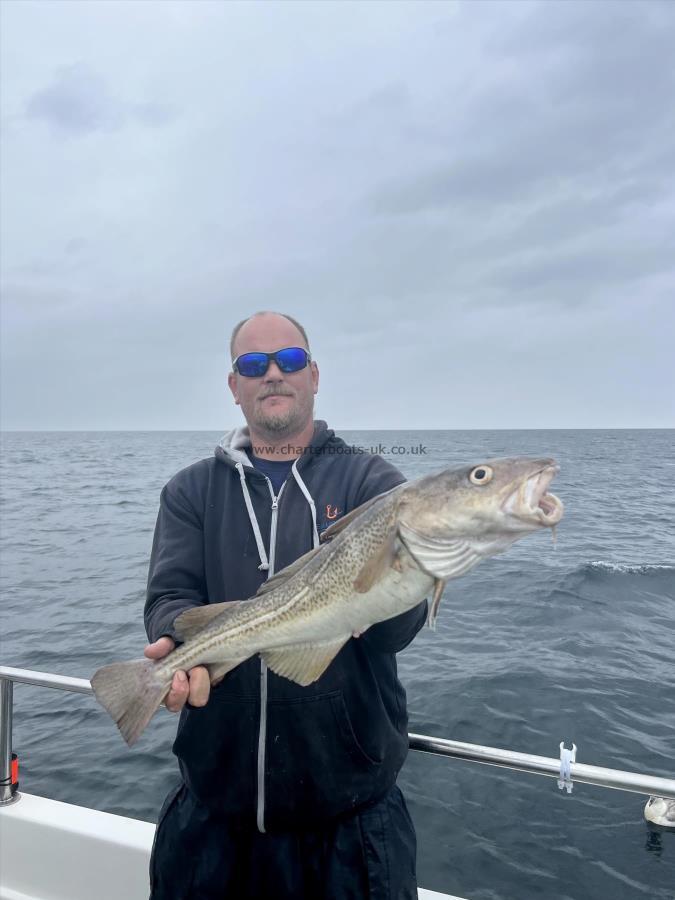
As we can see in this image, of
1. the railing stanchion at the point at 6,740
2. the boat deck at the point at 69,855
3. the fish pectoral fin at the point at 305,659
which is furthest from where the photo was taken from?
the boat deck at the point at 69,855

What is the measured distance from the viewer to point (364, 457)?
11.7ft

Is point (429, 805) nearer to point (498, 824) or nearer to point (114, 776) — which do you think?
point (498, 824)

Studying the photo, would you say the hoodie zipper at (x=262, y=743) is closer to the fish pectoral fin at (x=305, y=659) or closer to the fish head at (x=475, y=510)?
the fish pectoral fin at (x=305, y=659)

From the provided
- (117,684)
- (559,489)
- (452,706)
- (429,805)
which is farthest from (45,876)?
(559,489)

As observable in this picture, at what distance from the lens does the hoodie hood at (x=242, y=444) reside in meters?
3.62

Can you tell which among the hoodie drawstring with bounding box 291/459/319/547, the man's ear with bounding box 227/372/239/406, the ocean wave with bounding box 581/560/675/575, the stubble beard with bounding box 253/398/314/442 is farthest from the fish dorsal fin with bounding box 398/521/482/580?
the ocean wave with bounding box 581/560/675/575

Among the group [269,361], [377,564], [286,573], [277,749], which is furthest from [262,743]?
[269,361]

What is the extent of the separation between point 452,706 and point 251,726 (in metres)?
6.76

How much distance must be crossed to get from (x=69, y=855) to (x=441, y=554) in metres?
3.47

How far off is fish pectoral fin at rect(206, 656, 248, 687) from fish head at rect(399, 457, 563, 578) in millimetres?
1039

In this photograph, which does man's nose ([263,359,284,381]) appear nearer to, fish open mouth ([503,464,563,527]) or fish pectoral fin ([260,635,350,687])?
fish pectoral fin ([260,635,350,687])

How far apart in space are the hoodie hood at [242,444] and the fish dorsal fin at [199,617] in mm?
868

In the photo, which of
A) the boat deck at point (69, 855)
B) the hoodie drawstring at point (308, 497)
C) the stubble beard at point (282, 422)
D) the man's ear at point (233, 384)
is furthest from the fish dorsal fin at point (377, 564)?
the boat deck at point (69, 855)

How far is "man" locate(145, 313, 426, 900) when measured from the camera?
292 centimetres
